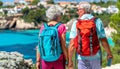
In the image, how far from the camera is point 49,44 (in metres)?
3.46

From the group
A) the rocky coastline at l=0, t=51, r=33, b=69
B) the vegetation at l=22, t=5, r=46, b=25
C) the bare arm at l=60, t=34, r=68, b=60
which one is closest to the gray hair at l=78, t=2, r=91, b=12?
the bare arm at l=60, t=34, r=68, b=60

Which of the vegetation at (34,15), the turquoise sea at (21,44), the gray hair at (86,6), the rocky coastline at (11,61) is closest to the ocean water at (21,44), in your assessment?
the turquoise sea at (21,44)

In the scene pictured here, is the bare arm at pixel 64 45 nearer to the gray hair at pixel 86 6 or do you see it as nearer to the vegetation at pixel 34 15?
the gray hair at pixel 86 6

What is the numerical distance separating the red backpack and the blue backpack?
22 centimetres

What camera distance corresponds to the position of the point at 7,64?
16.8 feet

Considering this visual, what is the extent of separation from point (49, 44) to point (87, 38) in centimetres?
39

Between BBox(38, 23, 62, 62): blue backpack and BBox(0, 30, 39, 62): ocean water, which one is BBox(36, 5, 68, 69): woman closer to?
BBox(38, 23, 62, 62): blue backpack

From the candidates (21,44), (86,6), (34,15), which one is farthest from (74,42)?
(34,15)

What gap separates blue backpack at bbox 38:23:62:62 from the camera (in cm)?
344

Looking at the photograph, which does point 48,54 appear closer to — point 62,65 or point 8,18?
point 62,65

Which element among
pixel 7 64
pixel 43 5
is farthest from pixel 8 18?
pixel 7 64

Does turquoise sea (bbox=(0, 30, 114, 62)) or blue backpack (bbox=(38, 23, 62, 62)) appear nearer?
blue backpack (bbox=(38, 23, 62, 62))

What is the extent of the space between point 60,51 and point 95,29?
43cm

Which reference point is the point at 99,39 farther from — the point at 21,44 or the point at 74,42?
the point at 21,44
